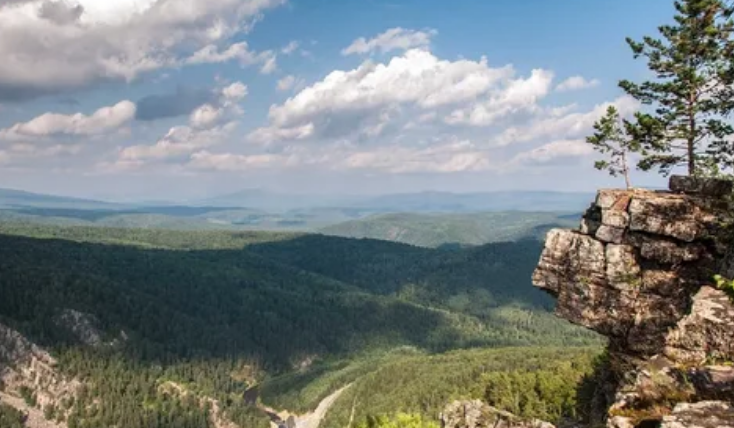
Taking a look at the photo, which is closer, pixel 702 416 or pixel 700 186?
pixel 702 416

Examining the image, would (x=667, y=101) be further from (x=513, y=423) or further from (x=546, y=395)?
(x=546, y=395)

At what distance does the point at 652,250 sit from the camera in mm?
44625

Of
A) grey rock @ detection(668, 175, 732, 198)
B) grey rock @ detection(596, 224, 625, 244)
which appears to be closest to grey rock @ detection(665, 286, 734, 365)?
grey rock @ detection(668, 175, 732, 198)

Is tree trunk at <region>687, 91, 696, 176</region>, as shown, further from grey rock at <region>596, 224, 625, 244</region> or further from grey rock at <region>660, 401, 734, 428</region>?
grey rock at <region>660, 401, 734, 428</region>

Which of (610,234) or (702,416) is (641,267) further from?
(702,416)

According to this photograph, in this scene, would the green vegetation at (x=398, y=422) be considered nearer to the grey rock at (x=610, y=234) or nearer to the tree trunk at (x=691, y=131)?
the grey rock at (x=610, y=234)

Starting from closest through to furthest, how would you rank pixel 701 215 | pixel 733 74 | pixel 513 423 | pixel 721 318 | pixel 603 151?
pixel 721 318 < pixel 513 423 < pixel 701 215 < pixel 733 74 < pixel 603 151

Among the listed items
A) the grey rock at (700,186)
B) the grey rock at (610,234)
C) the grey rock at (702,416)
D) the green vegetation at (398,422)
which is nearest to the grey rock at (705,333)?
the grey rock at (702,416)

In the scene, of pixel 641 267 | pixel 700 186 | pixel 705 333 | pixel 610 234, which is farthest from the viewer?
pixel 610 234

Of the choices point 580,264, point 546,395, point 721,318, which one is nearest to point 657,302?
point 580,264

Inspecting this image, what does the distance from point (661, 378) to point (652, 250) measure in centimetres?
2044

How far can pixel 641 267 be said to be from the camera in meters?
45.9

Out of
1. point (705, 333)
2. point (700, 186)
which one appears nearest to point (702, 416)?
point (705, 333)

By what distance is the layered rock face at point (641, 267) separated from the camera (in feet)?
137
